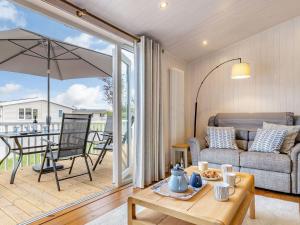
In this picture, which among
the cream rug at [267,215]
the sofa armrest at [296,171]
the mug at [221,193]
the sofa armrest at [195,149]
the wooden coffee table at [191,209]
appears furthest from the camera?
the sofa armrest at [195,149]

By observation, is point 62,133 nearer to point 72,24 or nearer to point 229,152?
point 72,24

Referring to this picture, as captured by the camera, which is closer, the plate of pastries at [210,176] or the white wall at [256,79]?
the plate of pastries at [210,176]

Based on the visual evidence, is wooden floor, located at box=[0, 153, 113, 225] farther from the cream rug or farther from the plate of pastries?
the plate of pastries

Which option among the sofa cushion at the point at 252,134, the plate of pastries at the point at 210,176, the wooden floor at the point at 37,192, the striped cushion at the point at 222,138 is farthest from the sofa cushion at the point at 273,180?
the wooden floor at the point at 37,192

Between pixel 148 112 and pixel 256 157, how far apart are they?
160 cm

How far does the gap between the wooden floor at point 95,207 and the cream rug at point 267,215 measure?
0.11 meters

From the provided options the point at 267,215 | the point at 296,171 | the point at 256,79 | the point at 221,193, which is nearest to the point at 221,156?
the point at 296,171

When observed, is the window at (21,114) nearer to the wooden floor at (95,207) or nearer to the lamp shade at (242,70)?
the wooden floor at (95,207)

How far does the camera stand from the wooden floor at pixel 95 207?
2043 mm

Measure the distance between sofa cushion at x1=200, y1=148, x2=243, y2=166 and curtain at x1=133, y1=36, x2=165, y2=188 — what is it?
73cm

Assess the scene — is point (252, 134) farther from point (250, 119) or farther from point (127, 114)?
point (127, 114)

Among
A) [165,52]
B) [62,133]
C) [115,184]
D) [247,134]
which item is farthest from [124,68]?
[247,134]

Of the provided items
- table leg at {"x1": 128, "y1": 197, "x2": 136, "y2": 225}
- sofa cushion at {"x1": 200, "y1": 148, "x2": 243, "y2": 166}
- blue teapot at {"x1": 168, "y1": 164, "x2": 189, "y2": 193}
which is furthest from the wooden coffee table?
sofa cushion at {"x1": 200, "y1": 148, "x2": 243, "y2": 166}

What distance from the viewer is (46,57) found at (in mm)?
3859
